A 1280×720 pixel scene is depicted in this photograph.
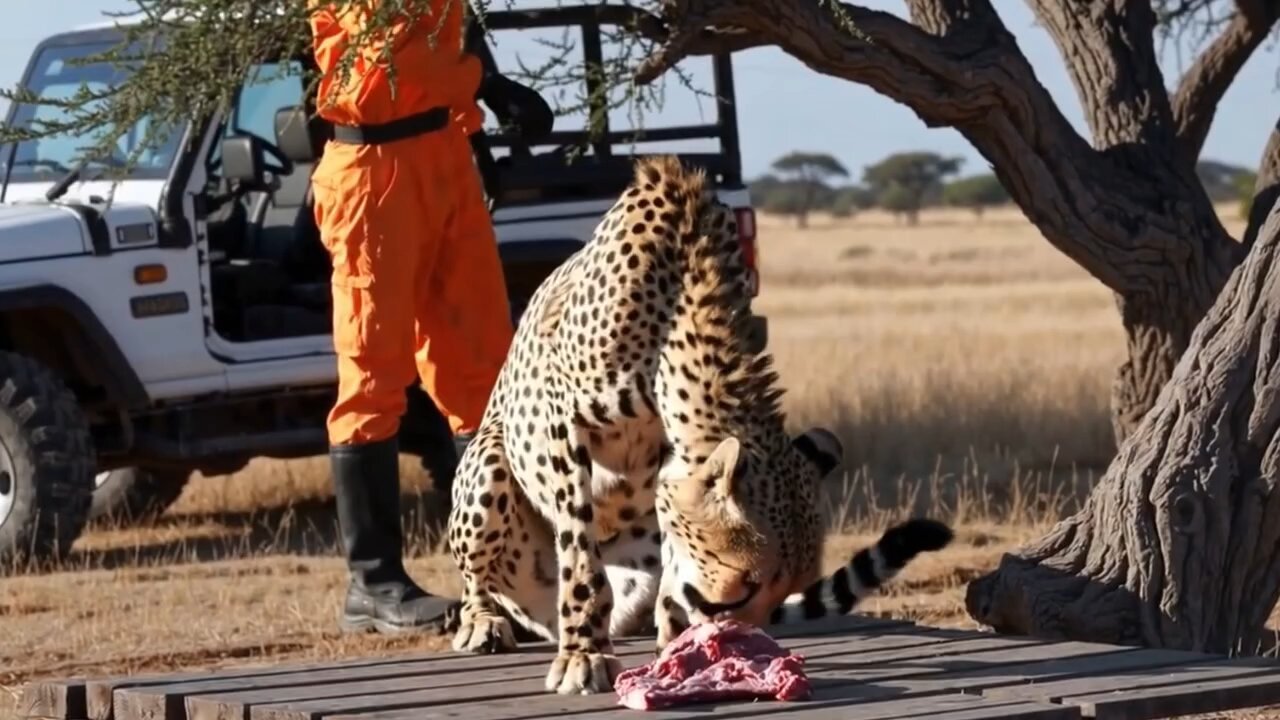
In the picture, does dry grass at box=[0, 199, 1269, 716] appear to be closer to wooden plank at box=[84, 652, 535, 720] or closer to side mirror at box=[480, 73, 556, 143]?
wooden plank at box=[84, 652, 535, 720]

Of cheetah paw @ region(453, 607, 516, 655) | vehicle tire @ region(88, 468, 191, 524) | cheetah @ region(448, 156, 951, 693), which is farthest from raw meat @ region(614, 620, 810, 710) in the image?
vehicle tire @ region(88, 468, 191, 524)

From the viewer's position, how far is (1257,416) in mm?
5867

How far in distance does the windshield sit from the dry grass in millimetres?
1507

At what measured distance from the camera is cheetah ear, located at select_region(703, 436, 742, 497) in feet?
15.9

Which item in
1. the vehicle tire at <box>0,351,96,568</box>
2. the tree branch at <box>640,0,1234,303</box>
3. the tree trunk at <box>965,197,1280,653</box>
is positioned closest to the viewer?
the tree trunk at <box>965,197,1280,653</box>

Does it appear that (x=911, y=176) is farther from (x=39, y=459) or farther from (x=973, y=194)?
(x=39, y=459)

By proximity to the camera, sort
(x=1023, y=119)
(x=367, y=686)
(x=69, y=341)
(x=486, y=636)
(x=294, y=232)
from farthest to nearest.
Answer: (x=294, y=232), (x=69, y=341), (x=1023, y=119), (x=486, y=636), (x=367, y=686)

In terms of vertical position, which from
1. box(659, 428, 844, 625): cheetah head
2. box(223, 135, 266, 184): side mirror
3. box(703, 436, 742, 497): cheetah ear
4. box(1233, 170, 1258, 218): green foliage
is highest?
box(223, 135, 266, 184): side mirror

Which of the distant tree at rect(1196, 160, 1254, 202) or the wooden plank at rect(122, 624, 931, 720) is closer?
the wooden plank at rect(122, 624, 931, 720)

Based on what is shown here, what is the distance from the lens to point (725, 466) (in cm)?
486

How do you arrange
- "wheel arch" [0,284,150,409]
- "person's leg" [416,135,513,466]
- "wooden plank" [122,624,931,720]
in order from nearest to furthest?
"wooden plank" [122,624,931,720], "person's leg" [416,135,513,466], "wheel arch" [0,284,150,409]

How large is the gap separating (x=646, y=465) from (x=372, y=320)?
172 centimetres

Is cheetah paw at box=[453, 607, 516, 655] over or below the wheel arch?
below

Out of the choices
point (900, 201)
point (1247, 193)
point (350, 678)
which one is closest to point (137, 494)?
point (350, 678)
